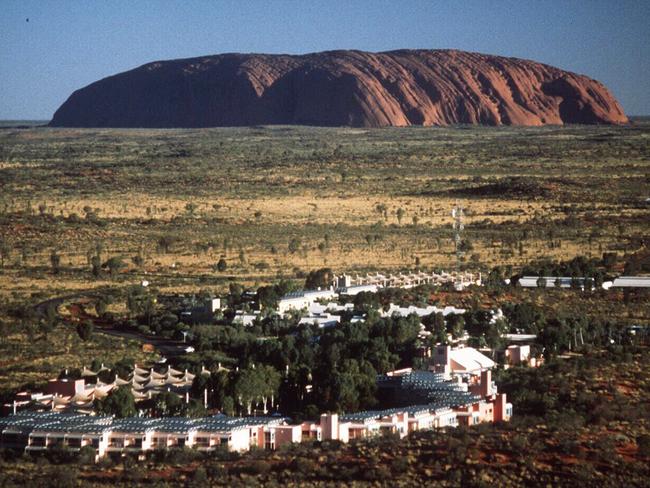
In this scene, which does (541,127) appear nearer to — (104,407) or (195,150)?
(195,150)

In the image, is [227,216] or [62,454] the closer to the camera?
[62,454]

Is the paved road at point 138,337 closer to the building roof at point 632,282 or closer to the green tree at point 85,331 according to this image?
the green tree at point 85,331

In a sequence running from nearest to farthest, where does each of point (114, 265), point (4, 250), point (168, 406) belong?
point (168, 406), point (114, 265), point (4, 250)

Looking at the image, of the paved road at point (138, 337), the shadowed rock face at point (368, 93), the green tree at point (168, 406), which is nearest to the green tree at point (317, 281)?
the paved road at point (138, 337)

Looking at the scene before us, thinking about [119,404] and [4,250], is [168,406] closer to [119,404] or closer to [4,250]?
[119,404]

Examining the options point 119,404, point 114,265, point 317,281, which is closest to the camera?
point 119,404

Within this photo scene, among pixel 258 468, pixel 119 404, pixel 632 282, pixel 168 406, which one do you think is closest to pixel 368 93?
pixel 632 282

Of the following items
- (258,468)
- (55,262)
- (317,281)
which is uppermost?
(258,468)

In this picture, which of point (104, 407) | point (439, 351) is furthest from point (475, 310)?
point (104, 407)

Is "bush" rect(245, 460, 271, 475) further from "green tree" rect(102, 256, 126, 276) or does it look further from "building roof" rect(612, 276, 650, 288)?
"green tree" rect(102, 256, 126, 276)
